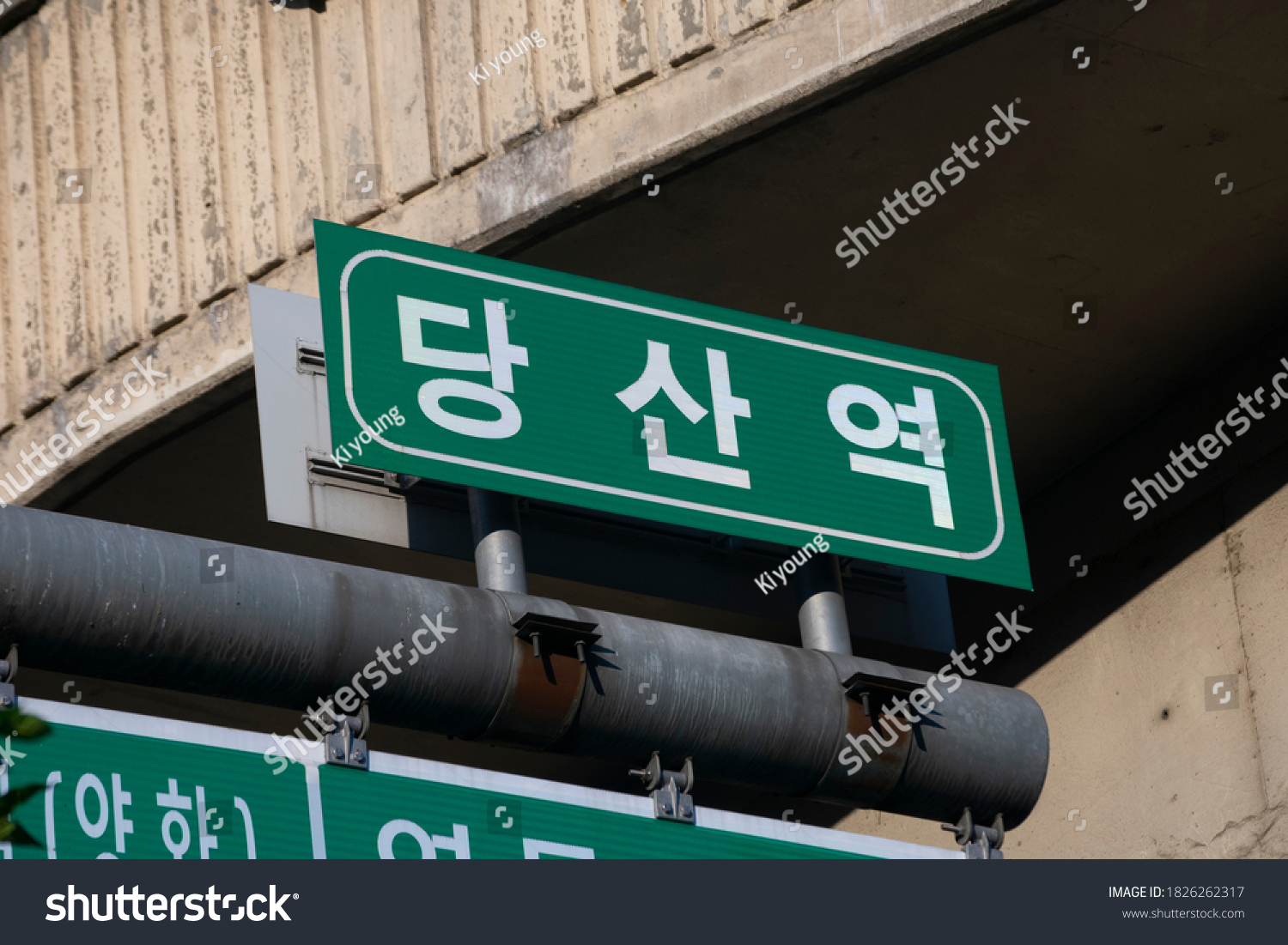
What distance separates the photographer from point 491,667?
11.5 feet

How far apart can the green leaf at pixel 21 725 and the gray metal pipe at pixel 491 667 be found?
1.98ft

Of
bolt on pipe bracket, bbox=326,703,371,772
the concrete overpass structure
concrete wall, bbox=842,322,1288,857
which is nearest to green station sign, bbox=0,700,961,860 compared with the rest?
bolt on pipe bracket, bbox=326,703,371,772

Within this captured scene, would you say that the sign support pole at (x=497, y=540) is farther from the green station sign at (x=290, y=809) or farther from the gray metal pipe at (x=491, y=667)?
the green station sign at (x=290, y=809)

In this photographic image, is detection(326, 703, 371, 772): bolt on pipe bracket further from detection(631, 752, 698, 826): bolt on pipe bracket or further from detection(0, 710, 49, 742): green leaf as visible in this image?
detection(0, 710, 49, 742): green leaf

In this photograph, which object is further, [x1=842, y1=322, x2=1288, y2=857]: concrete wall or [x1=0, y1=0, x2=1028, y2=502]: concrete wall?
[x1=842, y1=322, x2=1288, y2=857]: concrete wall

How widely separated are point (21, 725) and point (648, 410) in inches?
73.8

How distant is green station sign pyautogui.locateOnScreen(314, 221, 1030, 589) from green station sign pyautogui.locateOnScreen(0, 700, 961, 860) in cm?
67

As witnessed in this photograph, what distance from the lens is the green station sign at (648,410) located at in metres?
3.94

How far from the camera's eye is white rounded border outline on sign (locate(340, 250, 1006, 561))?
3.91 m

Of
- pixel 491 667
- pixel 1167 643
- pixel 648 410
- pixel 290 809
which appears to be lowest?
pixel 290 809

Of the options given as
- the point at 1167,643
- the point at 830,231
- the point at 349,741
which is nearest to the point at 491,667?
the point at 349,741

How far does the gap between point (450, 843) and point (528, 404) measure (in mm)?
1018

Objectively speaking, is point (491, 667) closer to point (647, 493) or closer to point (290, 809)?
point (290, 809)

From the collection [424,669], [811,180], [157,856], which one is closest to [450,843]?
[424,669]
